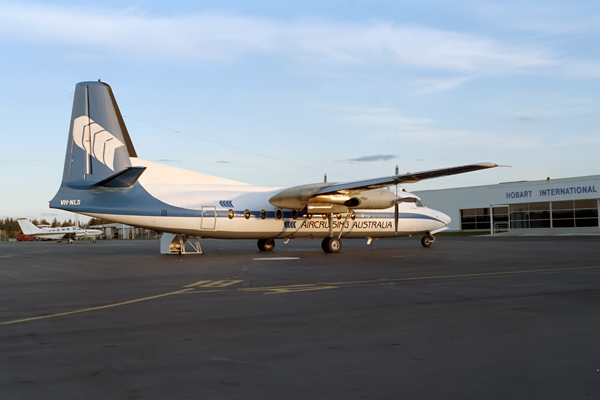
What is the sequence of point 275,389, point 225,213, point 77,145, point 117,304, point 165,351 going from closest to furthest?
point 275,389 → point 165,351 → point 117,304 → point 77,145 → point 225,213

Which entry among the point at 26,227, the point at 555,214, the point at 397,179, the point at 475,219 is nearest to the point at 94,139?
the point at 397,179

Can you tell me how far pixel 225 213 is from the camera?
23.1 metres

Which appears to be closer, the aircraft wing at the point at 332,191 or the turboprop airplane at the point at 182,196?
the turboprop airplane at the point at 182,196

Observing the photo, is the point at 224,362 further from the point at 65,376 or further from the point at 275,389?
the point at 65,376

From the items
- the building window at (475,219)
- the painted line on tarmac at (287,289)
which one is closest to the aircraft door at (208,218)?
the painted line on tarmac at (287,289)

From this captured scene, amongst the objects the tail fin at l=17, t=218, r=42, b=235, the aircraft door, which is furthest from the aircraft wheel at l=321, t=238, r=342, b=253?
the tail fin at l=17, t=218, r=42, b=235

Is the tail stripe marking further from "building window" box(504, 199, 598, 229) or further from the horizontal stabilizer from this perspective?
"building window" box(504, 199, 598, 229)

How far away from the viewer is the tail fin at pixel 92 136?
21406 millimetres

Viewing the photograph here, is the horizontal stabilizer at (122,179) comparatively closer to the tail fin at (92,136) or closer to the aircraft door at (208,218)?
the tail fin at (92,136)

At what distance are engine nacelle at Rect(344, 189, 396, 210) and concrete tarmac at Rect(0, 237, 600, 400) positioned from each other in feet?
41.1

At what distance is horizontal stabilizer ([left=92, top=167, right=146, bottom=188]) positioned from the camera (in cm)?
2030

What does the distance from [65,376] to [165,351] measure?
114cm

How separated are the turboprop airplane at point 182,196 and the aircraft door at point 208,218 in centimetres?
4

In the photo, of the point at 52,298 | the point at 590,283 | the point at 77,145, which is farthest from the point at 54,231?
the point at 590,283
